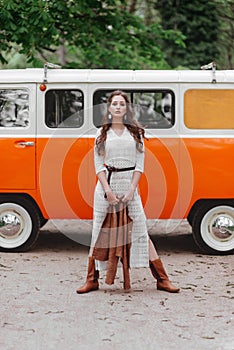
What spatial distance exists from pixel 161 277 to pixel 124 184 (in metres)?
1.03

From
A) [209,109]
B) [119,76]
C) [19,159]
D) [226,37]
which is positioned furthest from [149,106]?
[226,37]

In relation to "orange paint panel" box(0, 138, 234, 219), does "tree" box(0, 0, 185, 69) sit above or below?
above

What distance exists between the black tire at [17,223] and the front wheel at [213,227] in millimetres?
2089

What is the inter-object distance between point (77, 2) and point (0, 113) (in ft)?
15.5

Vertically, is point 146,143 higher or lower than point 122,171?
higher

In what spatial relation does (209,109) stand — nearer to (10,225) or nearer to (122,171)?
(122,171)

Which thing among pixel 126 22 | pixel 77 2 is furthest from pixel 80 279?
pixel 126 22

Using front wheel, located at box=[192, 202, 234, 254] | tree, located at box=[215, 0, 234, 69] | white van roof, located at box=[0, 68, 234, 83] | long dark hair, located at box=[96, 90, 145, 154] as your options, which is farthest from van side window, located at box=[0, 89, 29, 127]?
tree, located at box=[215, 0, 234, 69]

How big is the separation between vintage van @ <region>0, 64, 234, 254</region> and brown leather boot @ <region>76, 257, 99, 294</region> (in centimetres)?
204

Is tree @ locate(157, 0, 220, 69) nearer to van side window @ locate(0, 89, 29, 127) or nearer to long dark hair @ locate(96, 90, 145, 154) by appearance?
van side window @ locate(0, 89, 29, 127)

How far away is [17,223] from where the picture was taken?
9203 mm

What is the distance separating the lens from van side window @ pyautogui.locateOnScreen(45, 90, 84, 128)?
29.6 feet

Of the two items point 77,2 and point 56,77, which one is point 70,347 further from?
point 77,2

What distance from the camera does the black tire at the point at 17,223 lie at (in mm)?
9164
